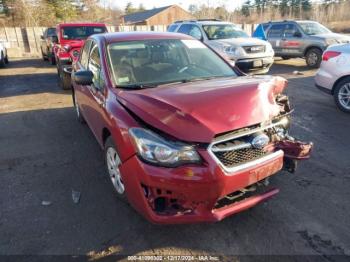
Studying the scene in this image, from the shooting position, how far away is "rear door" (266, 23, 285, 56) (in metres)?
13.3

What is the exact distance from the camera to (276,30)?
13641 mm

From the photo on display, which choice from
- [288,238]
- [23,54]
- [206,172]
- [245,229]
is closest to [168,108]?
[206,172]

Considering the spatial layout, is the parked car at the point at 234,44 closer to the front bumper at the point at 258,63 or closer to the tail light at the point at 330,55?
the front bumper at the point at 258,63

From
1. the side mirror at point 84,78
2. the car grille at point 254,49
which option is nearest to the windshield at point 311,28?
the car grille at point 254,49

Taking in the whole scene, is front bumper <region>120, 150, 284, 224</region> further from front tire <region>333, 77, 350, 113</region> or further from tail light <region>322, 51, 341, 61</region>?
Answer: tail light <region>322, 51, 341, 61</region>

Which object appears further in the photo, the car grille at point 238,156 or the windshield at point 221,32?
the windshield at point 221,32

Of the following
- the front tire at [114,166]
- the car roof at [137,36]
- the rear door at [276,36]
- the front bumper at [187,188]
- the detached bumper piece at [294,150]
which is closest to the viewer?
the front bumper at [187,188]

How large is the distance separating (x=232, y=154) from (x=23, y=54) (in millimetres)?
22199

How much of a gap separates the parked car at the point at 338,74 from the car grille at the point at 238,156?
14.3ft

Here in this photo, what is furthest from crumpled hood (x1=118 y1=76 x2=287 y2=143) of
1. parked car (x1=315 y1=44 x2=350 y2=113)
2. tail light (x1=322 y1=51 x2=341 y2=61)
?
tail light (x1=322 y1=51 x2=341 y2=61)

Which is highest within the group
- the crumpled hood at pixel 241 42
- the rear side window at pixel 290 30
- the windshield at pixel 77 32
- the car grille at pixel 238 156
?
the windshield at pixel 77 32

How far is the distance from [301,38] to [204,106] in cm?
1135

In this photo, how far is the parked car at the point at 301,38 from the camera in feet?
38.5

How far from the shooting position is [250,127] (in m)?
2.67
